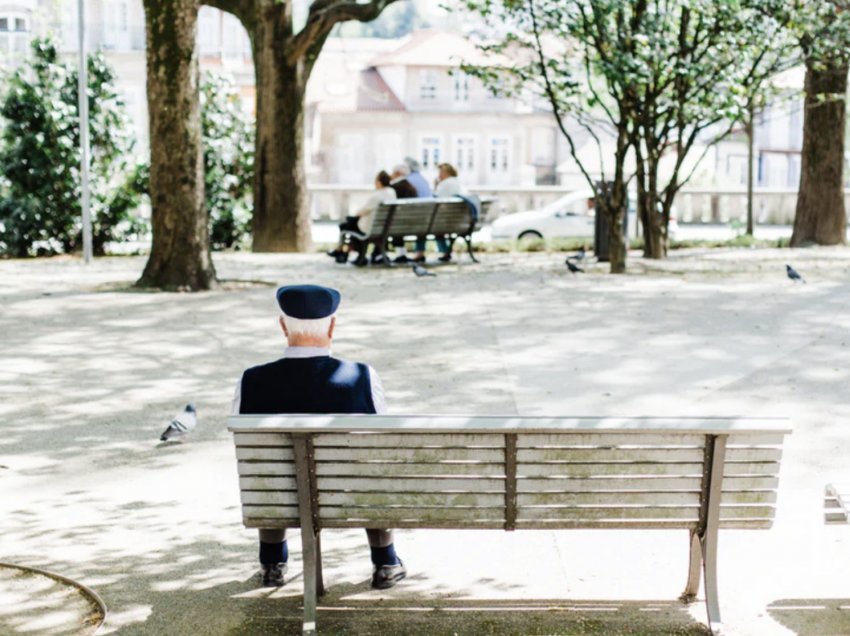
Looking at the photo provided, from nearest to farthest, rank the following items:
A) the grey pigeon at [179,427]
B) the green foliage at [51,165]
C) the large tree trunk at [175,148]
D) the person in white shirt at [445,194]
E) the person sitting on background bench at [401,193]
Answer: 1. the grey pigeon at [179,427]
2. the large tree trunk at [175,148]
3. the person sitting on background bench at [401,193]
4. the person in white shirt at [445,194]
5. the green foliage at [51,165]

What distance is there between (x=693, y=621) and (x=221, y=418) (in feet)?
14.4

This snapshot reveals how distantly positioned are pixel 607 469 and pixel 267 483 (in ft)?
3.84

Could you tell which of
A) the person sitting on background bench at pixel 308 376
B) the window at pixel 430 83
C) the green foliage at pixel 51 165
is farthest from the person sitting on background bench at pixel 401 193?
the window at pixel 430 83

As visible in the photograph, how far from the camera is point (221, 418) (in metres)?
8.85

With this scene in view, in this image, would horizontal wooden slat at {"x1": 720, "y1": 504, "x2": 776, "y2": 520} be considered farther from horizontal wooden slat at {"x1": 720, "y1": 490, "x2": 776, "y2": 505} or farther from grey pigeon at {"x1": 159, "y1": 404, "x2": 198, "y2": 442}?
grey pigeon at {"x1": 159, "y1": 404, "x2": 198, "y2": 442}

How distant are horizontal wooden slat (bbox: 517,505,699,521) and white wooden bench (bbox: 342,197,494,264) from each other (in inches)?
549

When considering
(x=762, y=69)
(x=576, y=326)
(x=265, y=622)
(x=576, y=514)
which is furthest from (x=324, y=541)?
(x=762, y=69)

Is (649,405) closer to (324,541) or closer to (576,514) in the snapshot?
(324,541)

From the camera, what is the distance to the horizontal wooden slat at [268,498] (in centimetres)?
496

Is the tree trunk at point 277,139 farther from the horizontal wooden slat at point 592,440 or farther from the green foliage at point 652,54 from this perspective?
the horizontal wooden slat at point 592,440

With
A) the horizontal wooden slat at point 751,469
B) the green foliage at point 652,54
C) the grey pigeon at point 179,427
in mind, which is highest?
the green foliage at point 652,54

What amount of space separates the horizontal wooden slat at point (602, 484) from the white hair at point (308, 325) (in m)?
A: 0.94

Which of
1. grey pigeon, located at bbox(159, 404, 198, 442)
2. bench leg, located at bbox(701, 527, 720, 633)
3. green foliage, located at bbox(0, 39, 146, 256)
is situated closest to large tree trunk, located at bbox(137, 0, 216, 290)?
green foliage, located at bbox(0, 39, 146, 256)

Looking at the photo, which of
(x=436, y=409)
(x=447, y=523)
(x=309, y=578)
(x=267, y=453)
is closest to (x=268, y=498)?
(x=267, y=453)
